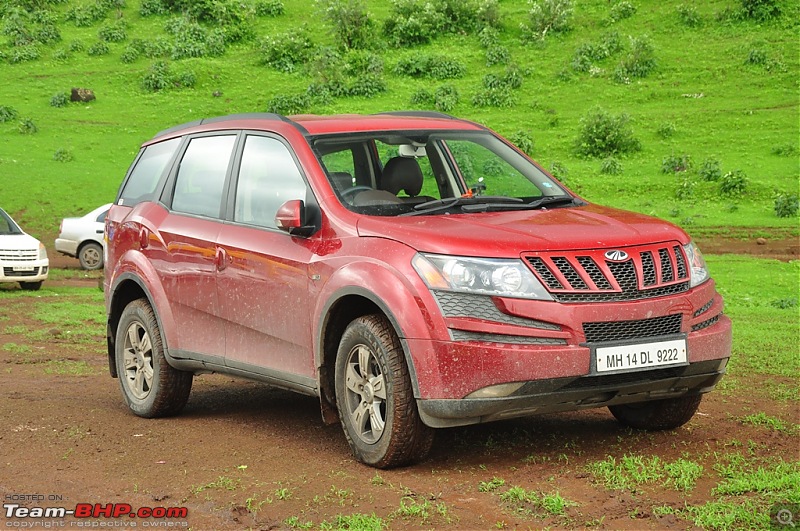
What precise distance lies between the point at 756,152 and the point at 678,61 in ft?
35.9

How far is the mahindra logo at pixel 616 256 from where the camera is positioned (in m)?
5.92

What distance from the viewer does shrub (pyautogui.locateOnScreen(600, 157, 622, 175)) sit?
1341 inches

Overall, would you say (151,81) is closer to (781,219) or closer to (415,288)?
(781,219)

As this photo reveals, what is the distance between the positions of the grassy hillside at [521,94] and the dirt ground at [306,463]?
69.1ft

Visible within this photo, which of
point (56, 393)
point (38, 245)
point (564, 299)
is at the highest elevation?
point (564, 299)

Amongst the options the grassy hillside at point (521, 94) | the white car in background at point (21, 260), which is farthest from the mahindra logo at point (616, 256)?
the grassy hillside at point (521, 94)

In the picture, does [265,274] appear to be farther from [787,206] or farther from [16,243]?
[787,206]

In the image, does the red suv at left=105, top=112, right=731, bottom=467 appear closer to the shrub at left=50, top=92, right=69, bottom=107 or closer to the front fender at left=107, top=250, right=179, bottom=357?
the front fender at left=107, top=250, right=179, bottom=357

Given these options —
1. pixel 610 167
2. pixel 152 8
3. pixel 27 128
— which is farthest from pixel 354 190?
pixel 152 8

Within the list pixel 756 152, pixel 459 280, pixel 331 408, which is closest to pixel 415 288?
pixel 459 280

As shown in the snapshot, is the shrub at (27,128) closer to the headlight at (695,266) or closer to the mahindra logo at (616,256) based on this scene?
the headlight at (695,266)

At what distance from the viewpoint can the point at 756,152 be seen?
35125 millimetres

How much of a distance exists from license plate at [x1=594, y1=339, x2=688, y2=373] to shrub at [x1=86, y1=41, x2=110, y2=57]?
48.3 metres

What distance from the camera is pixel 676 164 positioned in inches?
1337
